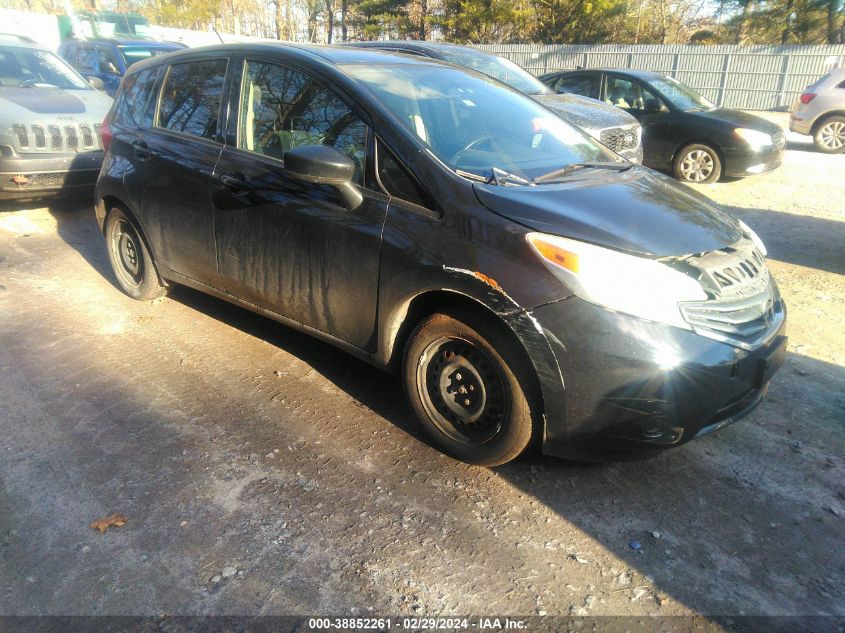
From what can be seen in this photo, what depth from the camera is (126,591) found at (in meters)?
2.30

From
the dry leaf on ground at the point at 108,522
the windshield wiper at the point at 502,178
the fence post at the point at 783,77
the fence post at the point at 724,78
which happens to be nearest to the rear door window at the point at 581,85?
the windshield wiper at the point at 502,178

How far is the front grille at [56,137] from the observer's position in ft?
23.5

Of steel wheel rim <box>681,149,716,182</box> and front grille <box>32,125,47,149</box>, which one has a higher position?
front grille <box>32,125,47,149</box>

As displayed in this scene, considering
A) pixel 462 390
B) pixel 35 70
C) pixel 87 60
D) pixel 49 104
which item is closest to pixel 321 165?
pixel 462 390

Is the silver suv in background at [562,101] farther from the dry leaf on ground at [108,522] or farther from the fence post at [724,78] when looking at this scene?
the fence post at [724,78]

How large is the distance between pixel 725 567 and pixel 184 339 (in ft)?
11.7

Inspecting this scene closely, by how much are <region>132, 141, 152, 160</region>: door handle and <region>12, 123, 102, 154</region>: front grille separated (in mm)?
3633

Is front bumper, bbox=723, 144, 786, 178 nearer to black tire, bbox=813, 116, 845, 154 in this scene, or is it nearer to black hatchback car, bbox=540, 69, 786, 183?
black hatchback car, bbox=540, 69, 786, 183

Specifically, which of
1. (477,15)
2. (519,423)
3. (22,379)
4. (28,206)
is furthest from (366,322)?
(477,15)

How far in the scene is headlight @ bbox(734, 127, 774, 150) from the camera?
9031mm

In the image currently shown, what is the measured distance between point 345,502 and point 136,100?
3620 millimetres

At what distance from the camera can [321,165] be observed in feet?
9.86

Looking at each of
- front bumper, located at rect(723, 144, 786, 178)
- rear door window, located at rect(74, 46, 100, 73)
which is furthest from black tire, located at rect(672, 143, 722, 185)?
rear door window, located at rect(74, 46, 100, 73)

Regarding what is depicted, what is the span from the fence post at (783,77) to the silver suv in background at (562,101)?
16941mm
